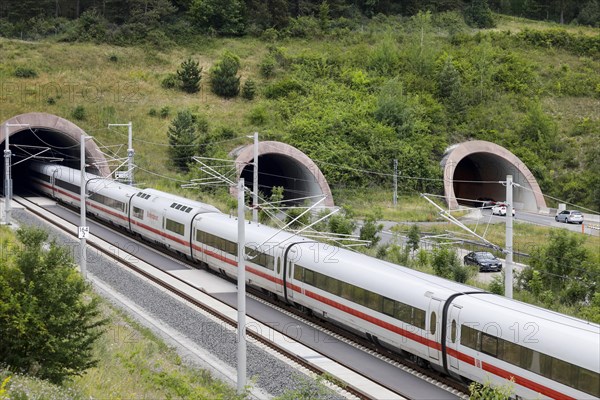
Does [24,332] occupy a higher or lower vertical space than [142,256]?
higher

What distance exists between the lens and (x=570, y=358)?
15922 mm

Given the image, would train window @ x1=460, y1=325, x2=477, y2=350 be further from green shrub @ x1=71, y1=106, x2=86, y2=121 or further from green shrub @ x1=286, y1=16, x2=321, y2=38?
green shrub @ x1=286, y1=16, x2=321, y2=38

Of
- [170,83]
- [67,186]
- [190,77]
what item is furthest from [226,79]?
[67,186]

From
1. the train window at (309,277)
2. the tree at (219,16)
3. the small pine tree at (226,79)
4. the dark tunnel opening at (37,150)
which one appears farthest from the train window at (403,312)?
the tree at (219,16)

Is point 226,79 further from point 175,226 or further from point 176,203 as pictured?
point 175,226

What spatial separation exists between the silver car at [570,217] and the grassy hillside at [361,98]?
5.40 m

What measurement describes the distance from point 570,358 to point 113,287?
18690 millimetres

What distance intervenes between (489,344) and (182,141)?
134ft

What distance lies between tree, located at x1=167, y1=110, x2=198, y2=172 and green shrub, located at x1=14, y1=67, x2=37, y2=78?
1942 centimetres

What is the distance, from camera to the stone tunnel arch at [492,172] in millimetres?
55875

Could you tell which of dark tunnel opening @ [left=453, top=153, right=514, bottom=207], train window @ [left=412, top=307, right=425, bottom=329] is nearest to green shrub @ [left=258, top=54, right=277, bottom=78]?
dark tunnel opening @ [left=453, top=153, right=514, bottom=207]

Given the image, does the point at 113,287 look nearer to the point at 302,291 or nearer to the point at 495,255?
the point at 302,291

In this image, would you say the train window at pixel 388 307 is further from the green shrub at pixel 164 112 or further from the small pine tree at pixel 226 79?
the small pine tree at pixel 226 79

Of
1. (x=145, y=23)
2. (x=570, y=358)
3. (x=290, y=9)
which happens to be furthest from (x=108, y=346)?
(x=290, y=9)
